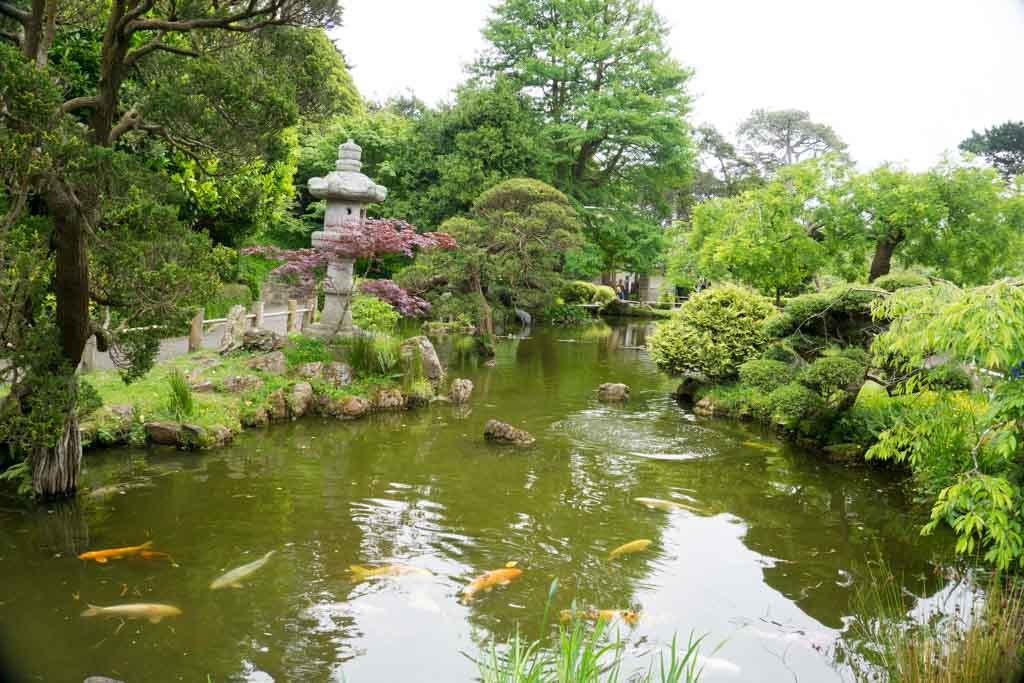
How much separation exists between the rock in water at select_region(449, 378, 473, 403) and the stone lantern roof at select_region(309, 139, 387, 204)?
2829 mm

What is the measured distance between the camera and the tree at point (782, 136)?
100.0 ft

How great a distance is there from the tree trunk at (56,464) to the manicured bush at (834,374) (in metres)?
6.62

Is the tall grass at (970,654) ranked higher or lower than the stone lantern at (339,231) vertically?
lower

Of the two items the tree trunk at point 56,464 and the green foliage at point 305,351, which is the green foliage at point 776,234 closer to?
the green foliage at point 305,351

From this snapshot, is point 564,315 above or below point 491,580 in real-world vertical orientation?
above

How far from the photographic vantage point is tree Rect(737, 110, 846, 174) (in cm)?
3047

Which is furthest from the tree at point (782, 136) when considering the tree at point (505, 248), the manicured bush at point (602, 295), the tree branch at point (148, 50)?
the tree branch at point (148, 50)

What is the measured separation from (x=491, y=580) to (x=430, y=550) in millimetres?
631

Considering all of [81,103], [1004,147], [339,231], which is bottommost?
[339,231]

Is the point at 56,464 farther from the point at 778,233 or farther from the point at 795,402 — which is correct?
the point at 778,233

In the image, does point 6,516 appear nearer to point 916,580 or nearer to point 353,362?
point 353,362

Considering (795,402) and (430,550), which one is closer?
(430,550)

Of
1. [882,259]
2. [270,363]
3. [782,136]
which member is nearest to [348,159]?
[270,363]

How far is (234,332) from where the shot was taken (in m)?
8.99
